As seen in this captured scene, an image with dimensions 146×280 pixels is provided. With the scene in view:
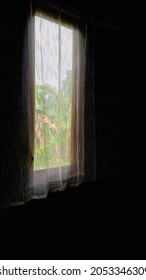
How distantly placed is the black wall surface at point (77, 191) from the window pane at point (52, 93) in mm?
154

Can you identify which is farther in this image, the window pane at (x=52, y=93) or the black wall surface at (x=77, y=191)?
the window pane at (x=52, y=93)

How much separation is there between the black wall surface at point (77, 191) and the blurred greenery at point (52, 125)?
0.17 metres

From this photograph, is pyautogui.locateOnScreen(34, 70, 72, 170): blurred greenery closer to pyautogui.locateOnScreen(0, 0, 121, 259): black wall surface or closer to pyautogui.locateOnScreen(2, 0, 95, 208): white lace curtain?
pyautogui.locateOnScreen(2, 0, 95, 208): white lace curtain

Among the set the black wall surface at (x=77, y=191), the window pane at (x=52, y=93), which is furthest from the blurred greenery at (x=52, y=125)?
the black wall surface at (x=77, y=191)

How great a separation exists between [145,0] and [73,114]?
3.75 feet

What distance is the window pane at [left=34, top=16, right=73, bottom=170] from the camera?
1.33 m

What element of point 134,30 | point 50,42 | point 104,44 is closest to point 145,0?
point 134,30

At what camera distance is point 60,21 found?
4.71 feet

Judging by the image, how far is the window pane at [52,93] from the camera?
1333mm

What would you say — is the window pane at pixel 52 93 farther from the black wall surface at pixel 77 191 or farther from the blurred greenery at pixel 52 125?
the black wall surface at pixel 77 191

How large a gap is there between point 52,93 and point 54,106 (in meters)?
0.09

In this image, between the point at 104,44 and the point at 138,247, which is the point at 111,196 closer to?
the point at 138,247

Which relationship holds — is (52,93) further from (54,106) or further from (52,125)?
(52,125)

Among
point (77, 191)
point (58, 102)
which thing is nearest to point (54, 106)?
point (58, 102)
